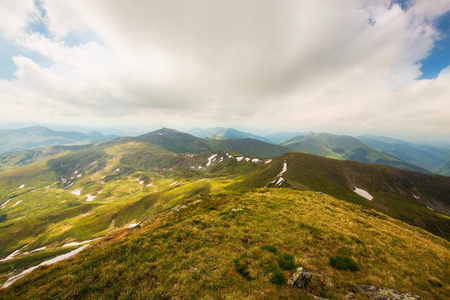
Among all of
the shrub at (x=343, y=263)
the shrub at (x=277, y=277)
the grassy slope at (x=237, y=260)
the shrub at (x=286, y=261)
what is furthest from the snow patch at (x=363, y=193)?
the shrub at (x=277, y=277)

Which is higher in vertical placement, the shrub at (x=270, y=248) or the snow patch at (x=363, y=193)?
the shrub at (x=270, y=248)

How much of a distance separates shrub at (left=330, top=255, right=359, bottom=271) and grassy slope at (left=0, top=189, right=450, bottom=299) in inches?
16.7

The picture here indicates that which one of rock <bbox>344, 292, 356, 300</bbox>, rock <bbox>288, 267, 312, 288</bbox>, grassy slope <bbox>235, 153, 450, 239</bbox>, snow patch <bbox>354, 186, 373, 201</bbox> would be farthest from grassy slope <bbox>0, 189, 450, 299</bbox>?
snow patch <bbox>354, 186, 373, 201</bbox>

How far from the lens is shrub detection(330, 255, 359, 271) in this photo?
11102 millimetres

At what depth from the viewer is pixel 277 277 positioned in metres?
9.85

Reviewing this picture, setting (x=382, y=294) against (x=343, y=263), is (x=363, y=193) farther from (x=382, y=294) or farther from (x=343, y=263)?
(x=382, y=294)

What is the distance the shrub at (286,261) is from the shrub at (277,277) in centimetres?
85

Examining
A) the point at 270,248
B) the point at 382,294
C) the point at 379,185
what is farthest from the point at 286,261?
the point at 379,185

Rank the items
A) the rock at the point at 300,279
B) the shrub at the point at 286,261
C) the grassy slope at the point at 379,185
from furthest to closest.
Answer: the grassy slope at the point at 379,185, the shrub at the point at 286,261, the rock at the point at 300,279

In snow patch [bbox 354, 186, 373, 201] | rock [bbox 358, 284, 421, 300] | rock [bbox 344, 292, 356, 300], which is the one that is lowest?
A: snow patch [bbox 354, 186, 373, 201]

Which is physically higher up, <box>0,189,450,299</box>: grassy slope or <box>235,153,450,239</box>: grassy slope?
<box>0,189,450,299</box>: grassy slope

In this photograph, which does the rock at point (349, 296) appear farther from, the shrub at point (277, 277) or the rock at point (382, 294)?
the shrub at point (277, 277)

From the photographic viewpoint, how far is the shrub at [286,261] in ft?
35.3

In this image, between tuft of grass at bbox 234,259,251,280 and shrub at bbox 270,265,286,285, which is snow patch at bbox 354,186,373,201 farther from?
tuft of grass at bbox 234,259,251,280
